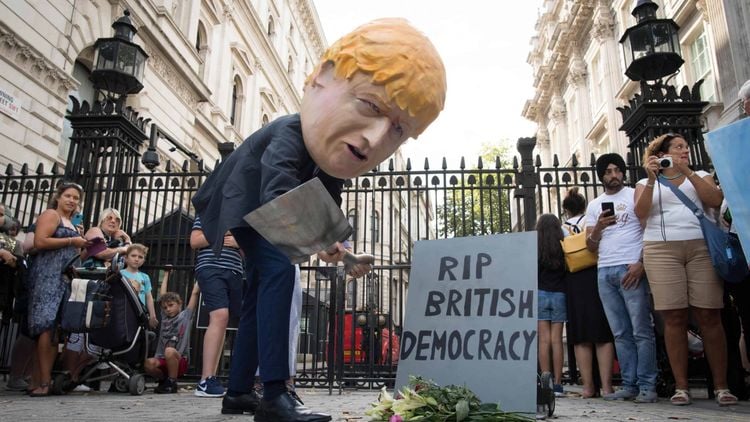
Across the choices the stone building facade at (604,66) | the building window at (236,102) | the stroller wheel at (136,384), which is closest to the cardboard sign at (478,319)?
the stroller wheel at (136,384)

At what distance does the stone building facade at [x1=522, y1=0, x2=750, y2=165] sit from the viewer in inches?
465

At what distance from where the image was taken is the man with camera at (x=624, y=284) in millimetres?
4473

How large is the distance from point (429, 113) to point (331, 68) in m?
0.53

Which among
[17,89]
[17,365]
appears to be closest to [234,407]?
[17,365]

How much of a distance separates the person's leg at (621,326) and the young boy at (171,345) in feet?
13.9

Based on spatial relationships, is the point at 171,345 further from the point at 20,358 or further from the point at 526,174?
the point at 526,174

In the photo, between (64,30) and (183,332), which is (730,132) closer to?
(183,332)

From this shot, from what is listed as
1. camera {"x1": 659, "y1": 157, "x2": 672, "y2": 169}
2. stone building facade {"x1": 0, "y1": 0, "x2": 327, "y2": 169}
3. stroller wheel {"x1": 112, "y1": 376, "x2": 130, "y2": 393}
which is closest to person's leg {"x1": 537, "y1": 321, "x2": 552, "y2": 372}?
camera {"x1": 659, "y1": 157, "x2": 672, "y2": 169}

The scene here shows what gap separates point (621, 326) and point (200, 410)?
3554 mm

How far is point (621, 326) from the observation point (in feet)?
15.4

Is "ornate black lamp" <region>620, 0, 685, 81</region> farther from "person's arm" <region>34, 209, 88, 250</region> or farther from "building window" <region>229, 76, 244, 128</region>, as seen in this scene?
"building window" <region>229, 76, 244, 128</region>

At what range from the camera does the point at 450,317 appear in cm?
317

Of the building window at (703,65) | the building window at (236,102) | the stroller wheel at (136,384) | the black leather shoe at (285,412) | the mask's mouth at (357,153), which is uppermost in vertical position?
the building window at (236,102)

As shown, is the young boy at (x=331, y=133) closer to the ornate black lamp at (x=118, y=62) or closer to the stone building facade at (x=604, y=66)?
the ornate black lamp at (x=118, y=62)
